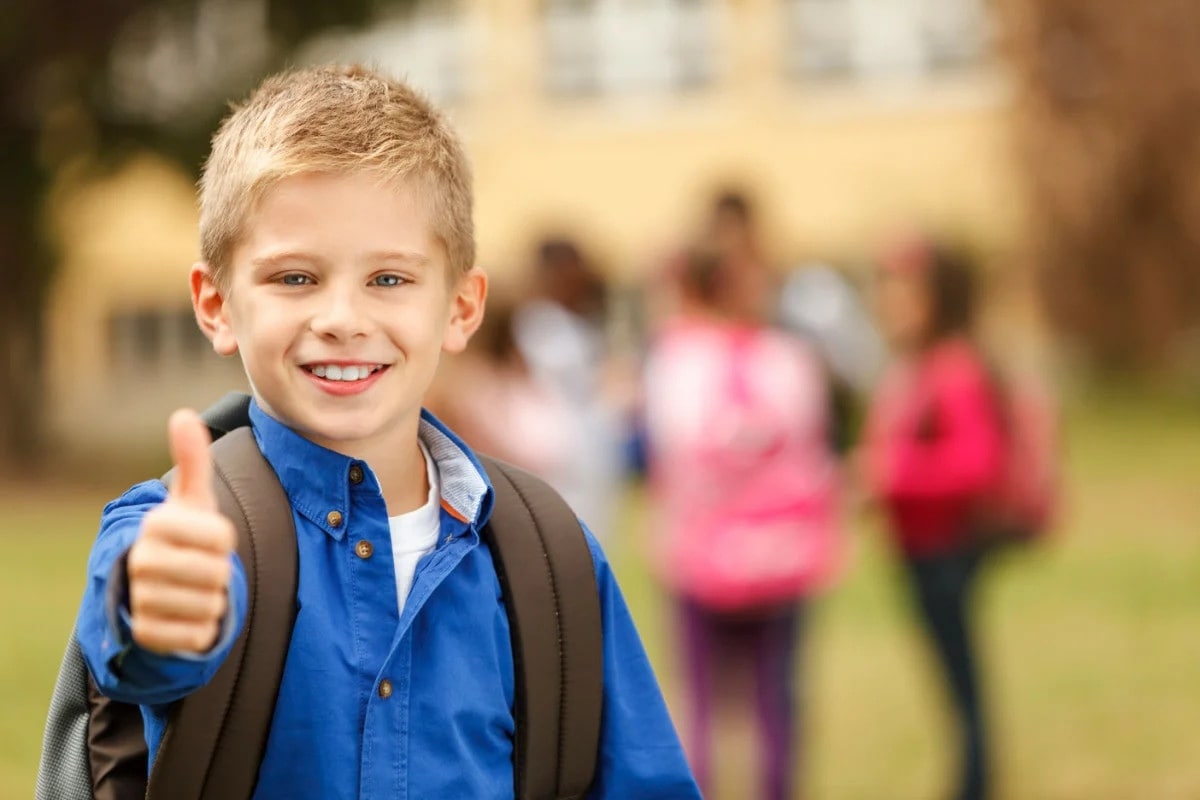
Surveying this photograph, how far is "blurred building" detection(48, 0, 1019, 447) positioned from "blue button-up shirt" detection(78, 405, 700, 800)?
2710 centimetres

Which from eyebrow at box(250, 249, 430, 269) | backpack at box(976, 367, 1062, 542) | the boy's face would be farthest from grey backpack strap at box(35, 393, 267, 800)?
backpack at box(976, 367, 1062, 542)

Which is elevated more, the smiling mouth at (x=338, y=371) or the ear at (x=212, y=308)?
the ear at (x=212, y=308)

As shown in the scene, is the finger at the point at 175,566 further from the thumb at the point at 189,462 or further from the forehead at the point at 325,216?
the forehead at the point at 325,216

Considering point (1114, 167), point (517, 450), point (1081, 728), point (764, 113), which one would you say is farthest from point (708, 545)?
point (764, 113)

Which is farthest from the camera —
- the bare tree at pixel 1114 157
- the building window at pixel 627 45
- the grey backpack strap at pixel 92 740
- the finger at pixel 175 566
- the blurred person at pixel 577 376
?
the building window at pixel 627 45

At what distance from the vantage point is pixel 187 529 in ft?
4.92

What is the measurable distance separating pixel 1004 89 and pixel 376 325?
25.8 metres

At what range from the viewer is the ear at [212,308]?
1.98 meters

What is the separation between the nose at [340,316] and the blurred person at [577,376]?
327 centimetres

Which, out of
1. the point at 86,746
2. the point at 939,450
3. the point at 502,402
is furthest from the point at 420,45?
the point at 86,746

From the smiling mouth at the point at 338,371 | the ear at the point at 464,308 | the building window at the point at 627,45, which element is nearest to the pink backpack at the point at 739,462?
the ear at the point at 464,308

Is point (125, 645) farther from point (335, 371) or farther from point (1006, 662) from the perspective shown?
point (1006, 662)

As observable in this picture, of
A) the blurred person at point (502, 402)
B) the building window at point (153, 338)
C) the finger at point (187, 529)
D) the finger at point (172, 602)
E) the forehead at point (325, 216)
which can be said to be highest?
the forehead at point (325, 216)

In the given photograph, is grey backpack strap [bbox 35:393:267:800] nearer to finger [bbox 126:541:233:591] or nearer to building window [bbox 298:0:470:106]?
finger [bbox 126:541:233:591]
